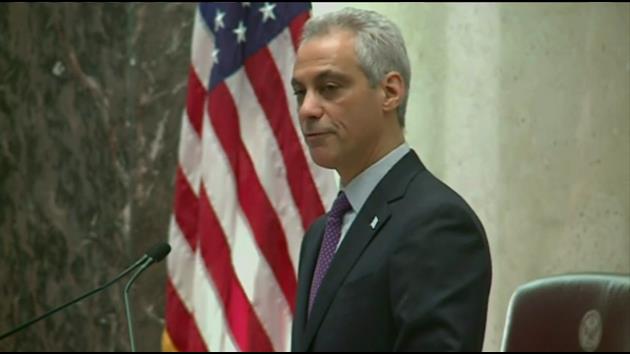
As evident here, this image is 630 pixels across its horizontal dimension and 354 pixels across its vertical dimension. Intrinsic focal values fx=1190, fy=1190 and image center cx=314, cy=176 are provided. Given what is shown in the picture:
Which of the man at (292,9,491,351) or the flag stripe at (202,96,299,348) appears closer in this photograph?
the man at (292,9,491,351)

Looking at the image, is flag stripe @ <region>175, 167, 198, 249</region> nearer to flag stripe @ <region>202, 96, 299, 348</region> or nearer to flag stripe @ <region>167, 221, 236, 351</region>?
flag stripe @ <region>167, 221, 236, 351</region>

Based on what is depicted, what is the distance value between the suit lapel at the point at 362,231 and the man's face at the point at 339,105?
82 mm

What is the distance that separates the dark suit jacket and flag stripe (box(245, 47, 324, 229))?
6.35 ft

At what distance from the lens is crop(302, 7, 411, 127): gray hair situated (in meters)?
2.34

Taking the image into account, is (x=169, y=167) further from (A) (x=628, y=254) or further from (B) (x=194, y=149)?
(A) (x=628, y=254)

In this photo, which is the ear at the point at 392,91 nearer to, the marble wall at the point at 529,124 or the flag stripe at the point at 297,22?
the marble wall at the point at 529,124

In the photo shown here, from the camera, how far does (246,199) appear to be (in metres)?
4.40

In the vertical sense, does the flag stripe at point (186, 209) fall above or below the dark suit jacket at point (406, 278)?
above

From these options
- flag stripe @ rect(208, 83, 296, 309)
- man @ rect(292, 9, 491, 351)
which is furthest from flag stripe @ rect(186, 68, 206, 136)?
man @ rect(292, 9, 491, 351)

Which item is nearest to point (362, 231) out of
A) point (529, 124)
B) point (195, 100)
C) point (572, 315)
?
point (572, 315)

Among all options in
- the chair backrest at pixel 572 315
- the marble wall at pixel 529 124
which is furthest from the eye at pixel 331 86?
the marble wall at pixel 529 124

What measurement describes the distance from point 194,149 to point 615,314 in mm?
2121

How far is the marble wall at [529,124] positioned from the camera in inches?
141

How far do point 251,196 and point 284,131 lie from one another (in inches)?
10.6
